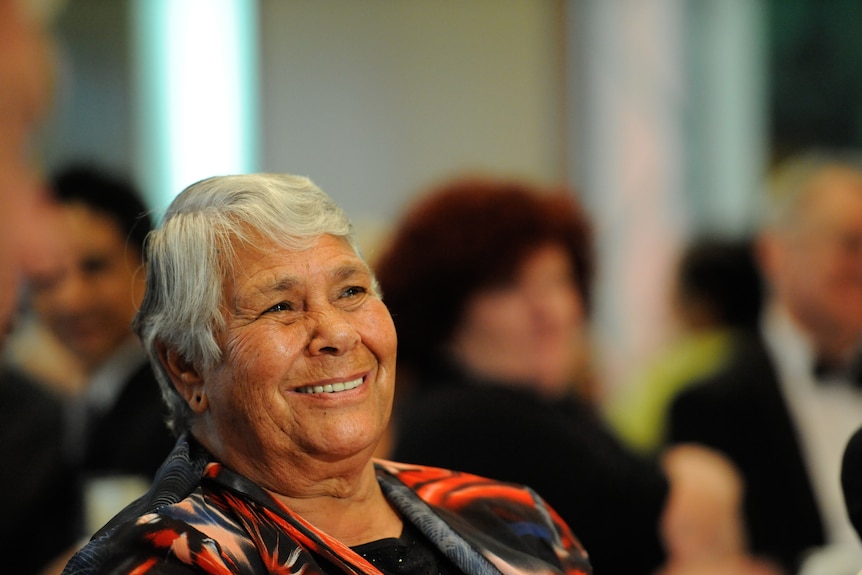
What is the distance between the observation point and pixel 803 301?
3.63 meters

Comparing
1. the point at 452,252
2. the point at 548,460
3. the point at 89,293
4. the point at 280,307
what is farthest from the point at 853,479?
the point at 89,293

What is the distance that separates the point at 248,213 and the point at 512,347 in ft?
4.50

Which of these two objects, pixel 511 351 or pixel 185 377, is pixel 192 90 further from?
pixel 185 377

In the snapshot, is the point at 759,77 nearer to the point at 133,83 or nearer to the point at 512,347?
the point at 133,83

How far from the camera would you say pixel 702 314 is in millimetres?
4199

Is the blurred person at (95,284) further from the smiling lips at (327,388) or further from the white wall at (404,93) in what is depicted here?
the white wall at (404,93)

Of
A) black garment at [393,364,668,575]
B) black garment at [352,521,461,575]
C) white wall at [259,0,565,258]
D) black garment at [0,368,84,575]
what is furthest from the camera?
white wall at [259,0,565,258]

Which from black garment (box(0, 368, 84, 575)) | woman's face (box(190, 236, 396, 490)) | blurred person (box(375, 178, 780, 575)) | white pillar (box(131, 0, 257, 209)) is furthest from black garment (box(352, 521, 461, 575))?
white pillar (box(131, 0, 257, 209))

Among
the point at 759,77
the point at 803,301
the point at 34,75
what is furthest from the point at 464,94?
the point at 803,301

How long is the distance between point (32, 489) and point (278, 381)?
1.38 meters

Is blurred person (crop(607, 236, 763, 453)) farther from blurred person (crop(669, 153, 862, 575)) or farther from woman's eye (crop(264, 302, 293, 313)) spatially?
woman's eye (crop(264, 302, 293, 313))

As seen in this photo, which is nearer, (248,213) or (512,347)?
(248,213)

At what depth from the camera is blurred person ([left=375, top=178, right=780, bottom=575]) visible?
2529 mm

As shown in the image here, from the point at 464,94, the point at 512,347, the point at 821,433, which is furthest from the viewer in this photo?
the point at 464,94
